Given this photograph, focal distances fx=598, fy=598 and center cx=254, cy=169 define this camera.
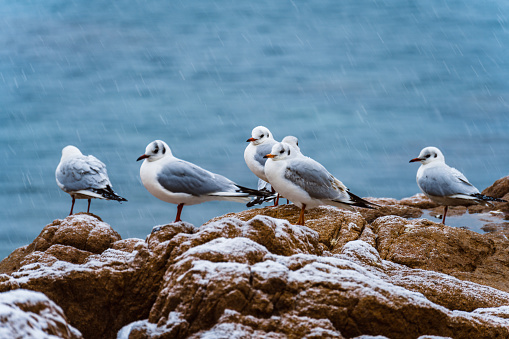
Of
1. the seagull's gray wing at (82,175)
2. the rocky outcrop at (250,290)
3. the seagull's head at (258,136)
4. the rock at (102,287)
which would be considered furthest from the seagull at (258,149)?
the rock at (102,287)

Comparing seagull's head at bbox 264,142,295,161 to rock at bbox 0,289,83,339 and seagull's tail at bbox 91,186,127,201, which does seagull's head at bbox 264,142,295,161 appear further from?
rock at bbox 0,289,83,339

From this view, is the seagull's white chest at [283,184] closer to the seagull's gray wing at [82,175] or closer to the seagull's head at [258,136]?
the seagull's head at [258,136]

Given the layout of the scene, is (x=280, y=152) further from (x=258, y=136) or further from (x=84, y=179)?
(x=84, y=179)

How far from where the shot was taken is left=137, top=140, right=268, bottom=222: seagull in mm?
10219

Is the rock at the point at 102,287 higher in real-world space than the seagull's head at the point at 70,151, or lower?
lower

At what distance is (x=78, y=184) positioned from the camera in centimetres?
1423

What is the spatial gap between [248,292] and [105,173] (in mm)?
10416

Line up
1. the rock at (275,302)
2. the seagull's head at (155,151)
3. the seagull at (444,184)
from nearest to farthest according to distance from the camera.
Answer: the rock at (275,302), the seagull's head at (155,151), the seagull at (444,184)

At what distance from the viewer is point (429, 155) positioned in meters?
15.4

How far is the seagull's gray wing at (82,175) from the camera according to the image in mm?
14203

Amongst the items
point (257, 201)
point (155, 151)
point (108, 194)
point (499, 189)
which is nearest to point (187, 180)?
point (155, 151)

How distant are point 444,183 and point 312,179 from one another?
533 cm

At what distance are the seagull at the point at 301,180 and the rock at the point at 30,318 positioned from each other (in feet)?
21.9

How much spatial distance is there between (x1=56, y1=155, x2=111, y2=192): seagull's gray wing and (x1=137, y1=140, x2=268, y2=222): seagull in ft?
13.4
